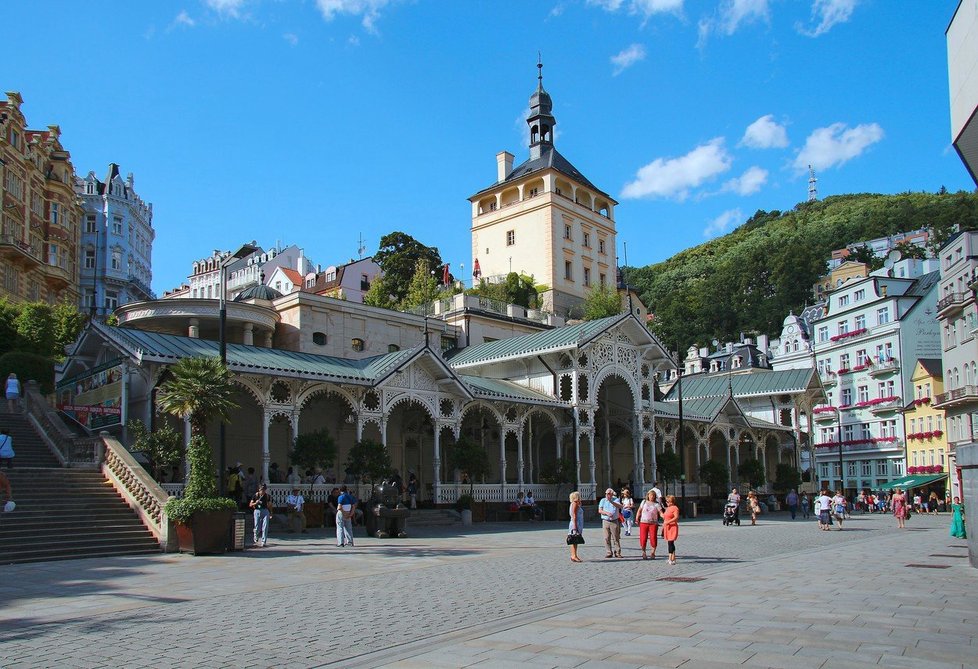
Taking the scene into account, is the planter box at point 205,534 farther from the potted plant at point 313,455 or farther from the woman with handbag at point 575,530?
the potted plant at point 313,455

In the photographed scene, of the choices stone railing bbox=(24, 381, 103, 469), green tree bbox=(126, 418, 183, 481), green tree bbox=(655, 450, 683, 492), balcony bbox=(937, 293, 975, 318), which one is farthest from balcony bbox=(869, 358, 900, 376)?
stone railing bbox=(24, 381, 103, 469)

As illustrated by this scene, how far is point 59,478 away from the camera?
21469mm

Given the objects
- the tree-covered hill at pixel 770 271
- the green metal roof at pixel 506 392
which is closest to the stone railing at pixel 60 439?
the green metal roof at pixel 506 392

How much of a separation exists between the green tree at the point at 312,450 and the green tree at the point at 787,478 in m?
33.6

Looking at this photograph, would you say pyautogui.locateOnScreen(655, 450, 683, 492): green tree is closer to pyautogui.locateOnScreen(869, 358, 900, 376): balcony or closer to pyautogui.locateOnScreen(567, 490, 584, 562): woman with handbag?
pyautogui.locateOnScreen(567, 490, 584, 562): woman with handbag

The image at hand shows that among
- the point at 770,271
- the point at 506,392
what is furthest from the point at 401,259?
the point at 770,271

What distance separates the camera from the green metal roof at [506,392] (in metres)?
35.3

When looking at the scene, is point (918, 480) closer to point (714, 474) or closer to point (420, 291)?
point (714, 474)

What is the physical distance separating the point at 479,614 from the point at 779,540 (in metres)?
17.3

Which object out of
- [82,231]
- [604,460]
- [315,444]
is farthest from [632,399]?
[82,231]

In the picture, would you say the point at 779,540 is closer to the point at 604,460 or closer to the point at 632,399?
the point at 632,399

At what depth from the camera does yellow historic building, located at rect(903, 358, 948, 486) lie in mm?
56156

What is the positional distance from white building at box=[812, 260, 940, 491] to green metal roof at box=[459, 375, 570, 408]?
31173 millimetres

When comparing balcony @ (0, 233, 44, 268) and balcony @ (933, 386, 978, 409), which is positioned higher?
balcony @ (0, 233, 44, 268)
